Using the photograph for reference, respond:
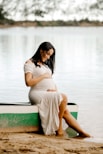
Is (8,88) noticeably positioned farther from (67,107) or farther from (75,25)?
(75,25)

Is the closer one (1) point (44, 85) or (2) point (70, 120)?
(2) point (70, 120)

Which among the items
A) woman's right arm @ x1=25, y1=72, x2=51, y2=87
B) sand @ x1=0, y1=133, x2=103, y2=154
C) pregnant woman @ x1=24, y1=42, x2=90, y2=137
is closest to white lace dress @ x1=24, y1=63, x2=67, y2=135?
pregnant woman @ x1=24, y1=42, x2=90, y2=137

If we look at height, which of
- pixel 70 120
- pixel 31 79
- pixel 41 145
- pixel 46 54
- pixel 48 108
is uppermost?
pixel 46 54

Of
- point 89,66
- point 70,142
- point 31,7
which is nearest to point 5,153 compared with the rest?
point 70,142

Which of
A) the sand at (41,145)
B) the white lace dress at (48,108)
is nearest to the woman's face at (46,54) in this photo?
the white lace dress at (48,108)

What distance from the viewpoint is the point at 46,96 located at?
614 centimetres

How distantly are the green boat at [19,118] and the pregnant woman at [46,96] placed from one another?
0.08 metres

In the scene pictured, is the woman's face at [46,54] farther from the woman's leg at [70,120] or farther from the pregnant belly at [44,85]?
the woman's leg at [70,120]

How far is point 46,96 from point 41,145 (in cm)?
93

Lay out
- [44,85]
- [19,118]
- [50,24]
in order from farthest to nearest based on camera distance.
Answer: [50,24] → [44,85] → [19,118]

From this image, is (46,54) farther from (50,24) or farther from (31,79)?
(50,24)

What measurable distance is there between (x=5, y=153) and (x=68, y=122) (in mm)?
1456

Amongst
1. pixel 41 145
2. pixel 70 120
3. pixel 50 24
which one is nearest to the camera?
pixel 41 145

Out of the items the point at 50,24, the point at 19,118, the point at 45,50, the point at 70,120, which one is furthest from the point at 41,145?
the point at 50,24
